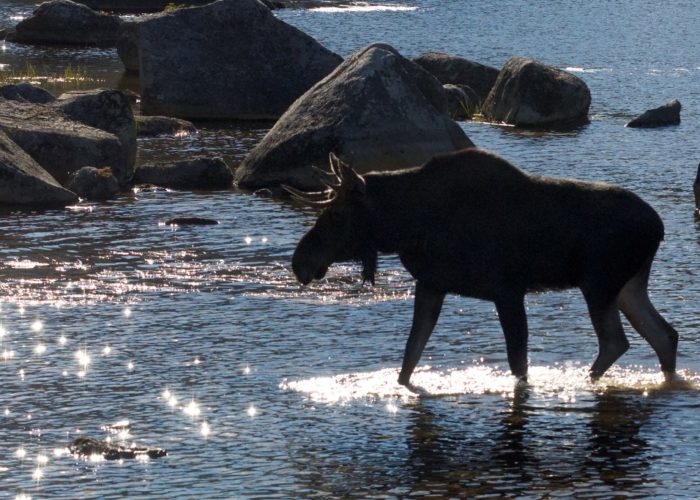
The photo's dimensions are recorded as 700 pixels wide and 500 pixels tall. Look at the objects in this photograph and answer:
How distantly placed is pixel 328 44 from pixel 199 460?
33.7 m

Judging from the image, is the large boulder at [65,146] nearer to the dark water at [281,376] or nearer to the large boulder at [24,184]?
the dark water at [281,376]

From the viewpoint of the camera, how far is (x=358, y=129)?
770 inches

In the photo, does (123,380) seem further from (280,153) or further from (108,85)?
(108,85)

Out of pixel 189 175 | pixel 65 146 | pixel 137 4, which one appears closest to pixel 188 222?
pixel 189 175

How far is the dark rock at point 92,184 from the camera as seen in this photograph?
18.4m

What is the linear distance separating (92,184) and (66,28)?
84.2 feet

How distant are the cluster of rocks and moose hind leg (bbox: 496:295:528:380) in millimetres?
2594

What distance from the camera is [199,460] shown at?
8.93 metres

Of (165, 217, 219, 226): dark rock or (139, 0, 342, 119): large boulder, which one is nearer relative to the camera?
(165, 217, 219, 226): dark rock

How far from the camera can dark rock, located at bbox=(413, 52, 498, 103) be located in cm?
2983

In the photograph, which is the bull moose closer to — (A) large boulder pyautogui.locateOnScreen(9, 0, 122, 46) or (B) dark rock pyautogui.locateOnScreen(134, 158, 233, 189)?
(B) dark rock pyautogui.locateOnScreen(134, 158, 233, 189)

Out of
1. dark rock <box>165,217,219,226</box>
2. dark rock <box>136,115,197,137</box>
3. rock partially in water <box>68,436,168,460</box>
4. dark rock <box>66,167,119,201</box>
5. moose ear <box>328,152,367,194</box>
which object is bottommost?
rock partially in water <box>68,436,168,460</box>

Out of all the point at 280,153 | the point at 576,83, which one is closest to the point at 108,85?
the point at 576,83

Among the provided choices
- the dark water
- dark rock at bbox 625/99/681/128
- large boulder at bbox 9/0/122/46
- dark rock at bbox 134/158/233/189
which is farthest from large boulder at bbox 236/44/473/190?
large boulder at bbox 9/0/122/46
